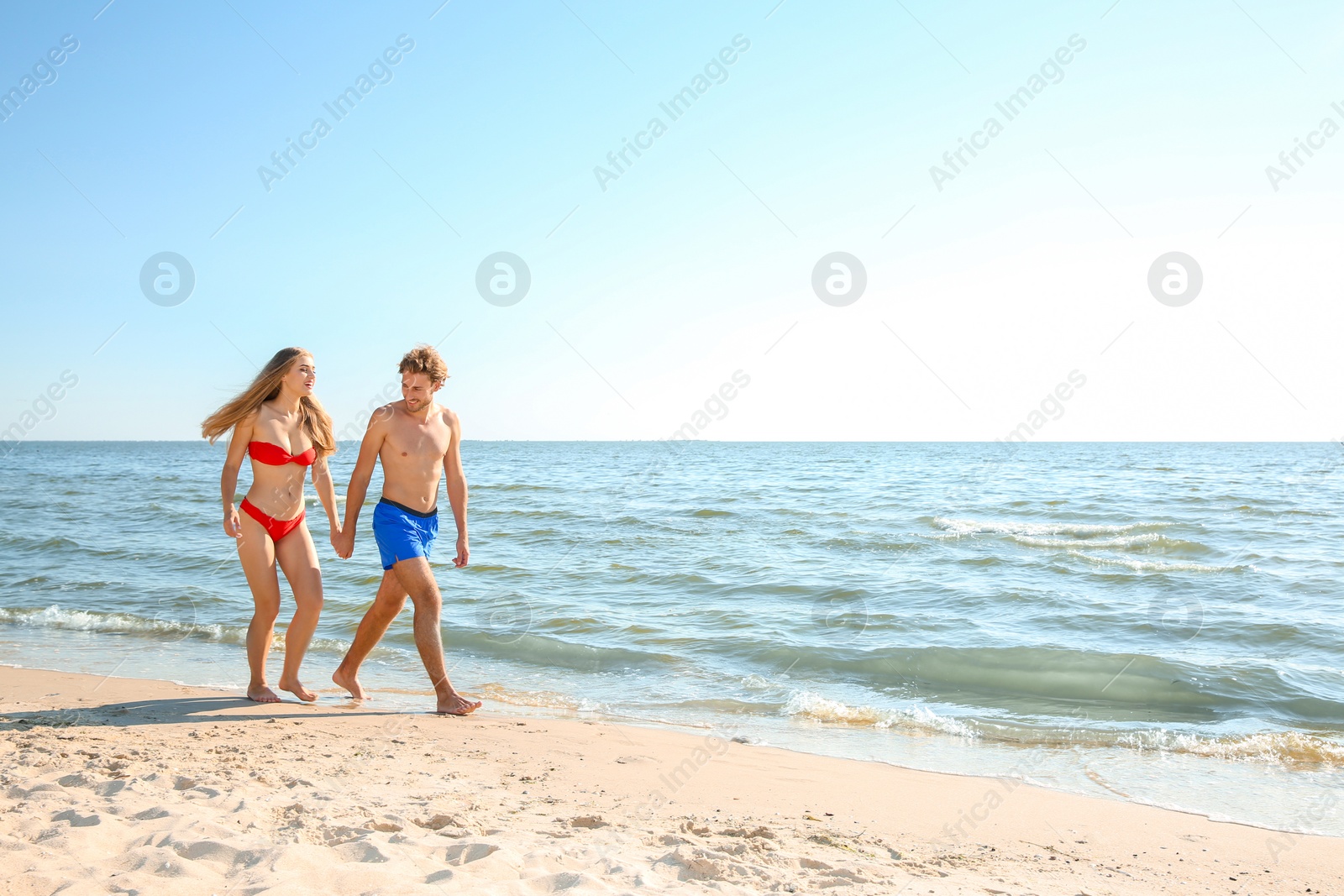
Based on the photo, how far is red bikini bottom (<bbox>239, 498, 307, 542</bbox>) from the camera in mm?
4754

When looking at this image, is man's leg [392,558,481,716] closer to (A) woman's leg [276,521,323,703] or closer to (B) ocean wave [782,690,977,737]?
(A) woman's leg [276,521,323,703]

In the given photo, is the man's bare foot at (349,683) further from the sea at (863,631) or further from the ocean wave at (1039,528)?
the ocean wave at (1039,528)

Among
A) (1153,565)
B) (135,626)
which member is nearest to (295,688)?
(135,626)

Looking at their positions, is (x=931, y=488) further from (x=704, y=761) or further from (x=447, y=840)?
(x=447, y=840)

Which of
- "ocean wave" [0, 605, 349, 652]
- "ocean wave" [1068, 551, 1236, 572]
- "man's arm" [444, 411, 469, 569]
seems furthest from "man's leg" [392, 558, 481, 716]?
"ocean wave" [1068, 551, 1236, 572]

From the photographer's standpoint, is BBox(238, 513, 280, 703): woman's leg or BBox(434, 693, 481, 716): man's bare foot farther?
BBox(434, 693, 481, 716): man's bare foot

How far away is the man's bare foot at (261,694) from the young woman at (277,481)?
28 cm

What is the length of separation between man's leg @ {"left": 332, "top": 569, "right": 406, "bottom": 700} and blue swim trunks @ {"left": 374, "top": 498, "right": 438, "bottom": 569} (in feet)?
0.42

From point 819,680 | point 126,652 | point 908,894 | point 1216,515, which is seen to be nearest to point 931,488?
point 1216,515

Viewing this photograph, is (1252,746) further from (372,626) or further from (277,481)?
(277,481)

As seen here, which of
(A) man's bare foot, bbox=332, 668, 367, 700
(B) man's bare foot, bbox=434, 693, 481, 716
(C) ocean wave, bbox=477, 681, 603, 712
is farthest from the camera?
(C) ocean wave, bbox=477, 681, 603, 712

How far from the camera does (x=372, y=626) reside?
4.99 meters

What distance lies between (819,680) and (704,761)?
87.4 inches

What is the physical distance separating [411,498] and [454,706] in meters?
1.24
